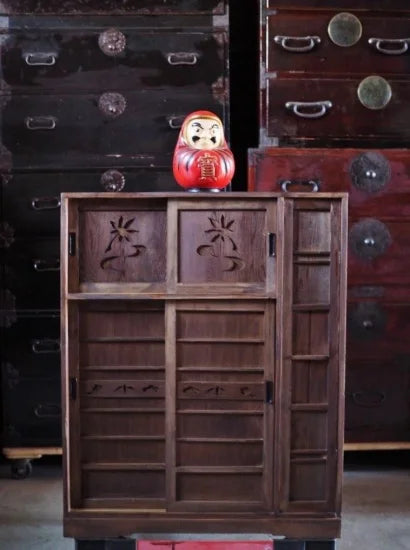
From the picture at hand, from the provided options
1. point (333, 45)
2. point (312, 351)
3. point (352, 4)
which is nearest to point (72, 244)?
point (312, 351)

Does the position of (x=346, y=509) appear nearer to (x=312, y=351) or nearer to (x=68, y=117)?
(x=312, y=351)

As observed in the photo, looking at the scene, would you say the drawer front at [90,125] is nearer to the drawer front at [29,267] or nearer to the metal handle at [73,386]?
the drawer front at [29,267]

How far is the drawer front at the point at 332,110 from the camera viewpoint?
2.29 m

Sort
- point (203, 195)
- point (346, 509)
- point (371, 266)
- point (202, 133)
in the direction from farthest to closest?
1. point (371, 266)
2. point (346, 509)
3. point (202, 133)
4. point (203, 195)

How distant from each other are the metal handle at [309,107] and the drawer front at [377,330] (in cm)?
74

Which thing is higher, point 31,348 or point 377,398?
point 31,348

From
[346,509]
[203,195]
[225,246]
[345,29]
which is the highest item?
[345,29]

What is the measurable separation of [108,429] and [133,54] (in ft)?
4.68

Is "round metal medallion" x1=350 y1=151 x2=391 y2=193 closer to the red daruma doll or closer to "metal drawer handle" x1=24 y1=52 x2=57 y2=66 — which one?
Answer: the red daruma doll

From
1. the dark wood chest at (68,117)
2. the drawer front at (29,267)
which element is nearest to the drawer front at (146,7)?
the dark wood chest at (68,117)

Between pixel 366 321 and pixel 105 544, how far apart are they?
125 cm

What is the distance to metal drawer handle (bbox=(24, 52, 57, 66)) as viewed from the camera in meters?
2.30

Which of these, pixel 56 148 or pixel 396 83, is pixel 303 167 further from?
pixel 56 148

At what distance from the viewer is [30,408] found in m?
2.41
